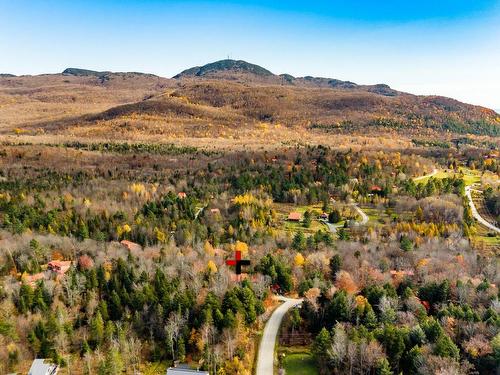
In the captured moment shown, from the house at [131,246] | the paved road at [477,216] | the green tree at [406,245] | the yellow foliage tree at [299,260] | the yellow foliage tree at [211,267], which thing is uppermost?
the paved road at [477,216]

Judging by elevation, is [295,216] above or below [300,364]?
above

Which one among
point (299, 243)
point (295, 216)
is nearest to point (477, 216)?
point (295, 216)

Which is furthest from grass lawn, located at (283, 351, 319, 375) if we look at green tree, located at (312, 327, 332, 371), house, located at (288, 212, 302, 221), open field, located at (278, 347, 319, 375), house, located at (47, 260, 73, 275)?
house, located at (288, 212, 302, 221)

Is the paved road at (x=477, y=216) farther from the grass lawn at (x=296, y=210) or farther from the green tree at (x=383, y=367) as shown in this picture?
the green tree at (x=383, y=367)

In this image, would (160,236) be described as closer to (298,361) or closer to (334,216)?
(334,216)

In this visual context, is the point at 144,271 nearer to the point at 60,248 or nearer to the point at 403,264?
the point at 60,248

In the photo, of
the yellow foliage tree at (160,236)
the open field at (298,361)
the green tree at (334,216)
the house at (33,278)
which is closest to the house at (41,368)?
the house at (33,278)

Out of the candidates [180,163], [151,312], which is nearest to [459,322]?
[151,312]
